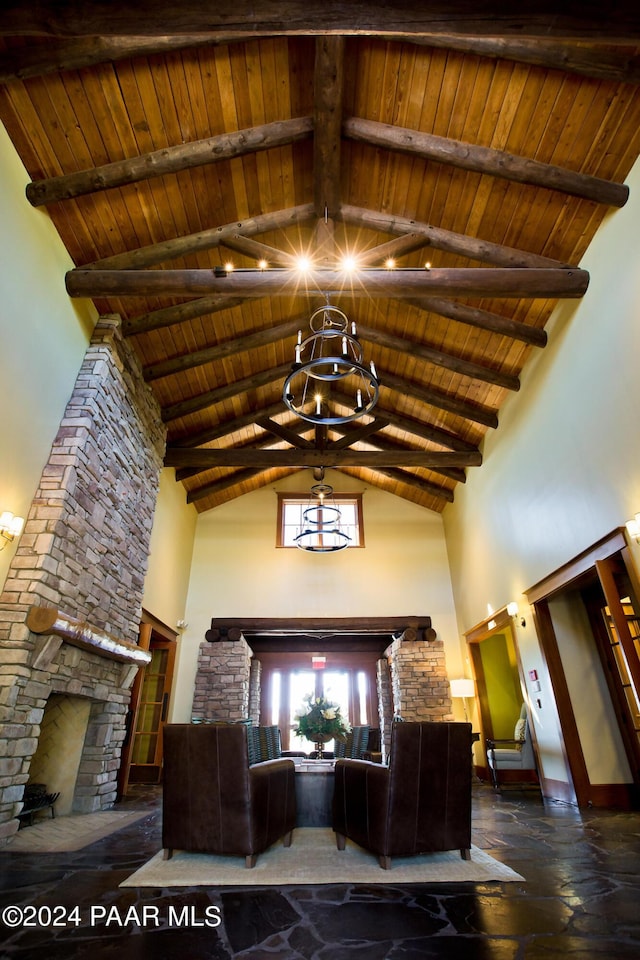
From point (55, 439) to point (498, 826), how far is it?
500 cm

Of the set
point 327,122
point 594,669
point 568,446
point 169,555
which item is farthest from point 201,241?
point 594,669

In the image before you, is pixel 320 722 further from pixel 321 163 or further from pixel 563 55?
pixel 563 55

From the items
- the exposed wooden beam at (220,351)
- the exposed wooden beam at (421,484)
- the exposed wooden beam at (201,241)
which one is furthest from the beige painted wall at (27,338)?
the exposed wooden beam at (421,484)

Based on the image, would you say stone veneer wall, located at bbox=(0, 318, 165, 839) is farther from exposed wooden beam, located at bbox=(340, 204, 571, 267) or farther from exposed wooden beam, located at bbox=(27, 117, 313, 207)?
exposed wooden beam, located at bbox=(340, 204, 571, 267)

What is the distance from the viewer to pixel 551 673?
5.27m

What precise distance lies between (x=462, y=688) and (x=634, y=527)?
4.57m

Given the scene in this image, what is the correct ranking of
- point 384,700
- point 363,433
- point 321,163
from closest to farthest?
point 321,163
point 363,433
point 384,700

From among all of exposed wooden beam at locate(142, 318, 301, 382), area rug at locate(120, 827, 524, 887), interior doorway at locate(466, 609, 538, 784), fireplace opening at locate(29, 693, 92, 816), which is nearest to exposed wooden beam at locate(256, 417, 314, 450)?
exposed wooden beam at locate(142, 318, 301, 382)

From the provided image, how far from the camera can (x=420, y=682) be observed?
25.9 ft

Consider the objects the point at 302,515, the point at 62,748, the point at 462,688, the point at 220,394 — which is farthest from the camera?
the point at 302,515

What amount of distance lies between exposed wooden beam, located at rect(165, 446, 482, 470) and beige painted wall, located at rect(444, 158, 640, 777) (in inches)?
24.4

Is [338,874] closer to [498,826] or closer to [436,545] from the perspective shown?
[498,826]

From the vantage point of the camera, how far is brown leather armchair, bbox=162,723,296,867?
276 centimetres

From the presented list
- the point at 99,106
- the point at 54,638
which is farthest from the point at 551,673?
the point at 99,106
